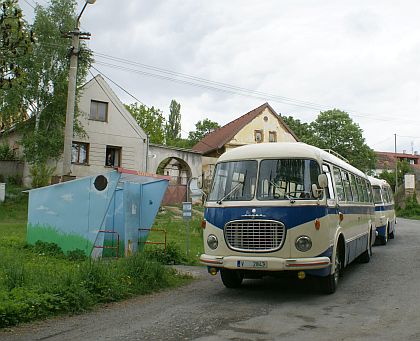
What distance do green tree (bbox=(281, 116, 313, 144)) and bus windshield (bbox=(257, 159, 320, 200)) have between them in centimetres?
5118

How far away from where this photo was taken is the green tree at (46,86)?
3042cm

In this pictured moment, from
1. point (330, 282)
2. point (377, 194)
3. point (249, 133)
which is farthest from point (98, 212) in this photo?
point (249, 133)

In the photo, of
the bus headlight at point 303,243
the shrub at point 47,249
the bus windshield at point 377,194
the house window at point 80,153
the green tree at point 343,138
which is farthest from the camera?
the green tree at point 343,138

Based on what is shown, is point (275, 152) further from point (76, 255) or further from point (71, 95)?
point (71, 95)

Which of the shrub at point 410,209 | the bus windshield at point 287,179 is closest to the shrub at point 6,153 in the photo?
the bus windshield at point 287,179

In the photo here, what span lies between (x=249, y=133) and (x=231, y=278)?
122ft

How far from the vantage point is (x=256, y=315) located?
7648mm

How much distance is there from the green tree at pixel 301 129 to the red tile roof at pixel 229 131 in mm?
12012

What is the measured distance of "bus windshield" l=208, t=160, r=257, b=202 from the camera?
927 cm

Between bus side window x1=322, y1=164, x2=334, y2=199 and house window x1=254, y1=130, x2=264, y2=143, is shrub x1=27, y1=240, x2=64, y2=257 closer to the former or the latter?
bus side window x1=322, y1=164, x2=334, y2=199

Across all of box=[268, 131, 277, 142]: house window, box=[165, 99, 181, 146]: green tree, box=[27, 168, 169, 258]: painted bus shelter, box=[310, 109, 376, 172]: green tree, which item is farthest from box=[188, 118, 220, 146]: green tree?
box=[27, 168, 169, 258]: painted bus shelter

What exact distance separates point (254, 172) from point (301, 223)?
1.35 meters

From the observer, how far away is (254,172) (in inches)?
370

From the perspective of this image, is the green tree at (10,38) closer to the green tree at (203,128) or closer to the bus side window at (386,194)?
the bus side window at (386,194)
